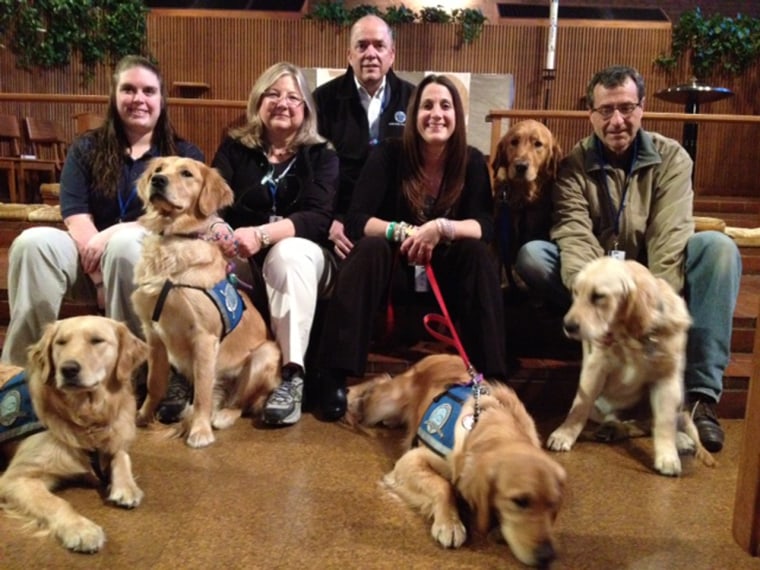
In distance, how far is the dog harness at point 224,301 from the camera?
7.07ft

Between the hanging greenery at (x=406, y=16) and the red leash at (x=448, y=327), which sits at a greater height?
the hanging greenery at (x=406, y=16)

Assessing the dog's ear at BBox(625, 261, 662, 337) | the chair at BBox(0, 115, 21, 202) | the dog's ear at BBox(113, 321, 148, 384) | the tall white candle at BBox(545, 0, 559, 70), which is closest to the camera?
the dog's ear at BBox(113, 321, 148, 384)

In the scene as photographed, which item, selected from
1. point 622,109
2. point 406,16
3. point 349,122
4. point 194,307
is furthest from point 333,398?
point 406,16

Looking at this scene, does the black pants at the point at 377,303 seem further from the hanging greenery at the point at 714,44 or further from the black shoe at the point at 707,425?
the hanging greenery at the point at 714,44

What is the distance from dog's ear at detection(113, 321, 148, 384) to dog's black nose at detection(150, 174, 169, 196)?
0.57 metres

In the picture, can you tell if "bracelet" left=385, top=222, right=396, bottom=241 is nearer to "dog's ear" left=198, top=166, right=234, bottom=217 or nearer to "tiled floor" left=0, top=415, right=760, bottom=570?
"dog's ear" left=198, top=166, right=234, bottom=217

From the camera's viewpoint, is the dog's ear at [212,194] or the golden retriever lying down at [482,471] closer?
the golden retriever lying down at [482,471]

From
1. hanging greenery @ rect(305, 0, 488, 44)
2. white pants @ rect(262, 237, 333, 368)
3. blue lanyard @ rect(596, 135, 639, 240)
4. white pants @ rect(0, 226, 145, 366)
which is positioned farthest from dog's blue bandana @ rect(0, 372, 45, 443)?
hanging greenery @ rect(305, 0, 488, 44)

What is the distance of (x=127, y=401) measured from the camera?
1850 mm

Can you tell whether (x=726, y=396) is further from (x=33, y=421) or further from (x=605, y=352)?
(x=33, y=421)

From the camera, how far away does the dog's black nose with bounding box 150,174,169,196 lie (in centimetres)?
223

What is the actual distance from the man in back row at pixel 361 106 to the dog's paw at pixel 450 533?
177 centimetres

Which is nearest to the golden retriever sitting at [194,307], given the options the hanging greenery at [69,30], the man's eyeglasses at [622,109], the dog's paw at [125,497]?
the dog's paw at [125,497]

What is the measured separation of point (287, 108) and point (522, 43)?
7.11m
